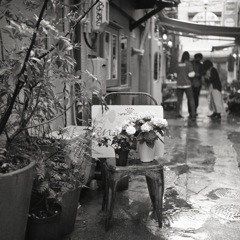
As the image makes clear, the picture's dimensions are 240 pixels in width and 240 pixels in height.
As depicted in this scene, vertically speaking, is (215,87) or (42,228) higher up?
(215,87)

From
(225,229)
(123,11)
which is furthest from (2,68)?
(123,11)

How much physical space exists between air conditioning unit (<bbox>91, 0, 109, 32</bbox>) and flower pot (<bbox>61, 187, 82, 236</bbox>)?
12.8 feet

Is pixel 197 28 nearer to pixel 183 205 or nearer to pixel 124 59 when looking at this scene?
pixel 124 59

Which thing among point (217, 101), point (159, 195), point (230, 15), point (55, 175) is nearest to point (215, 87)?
point (217, 101)

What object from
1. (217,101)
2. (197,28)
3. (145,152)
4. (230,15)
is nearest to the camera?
(145,152)

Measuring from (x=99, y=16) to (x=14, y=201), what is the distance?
475 centimetres

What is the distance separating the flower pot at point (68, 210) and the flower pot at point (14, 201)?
28.3 inches

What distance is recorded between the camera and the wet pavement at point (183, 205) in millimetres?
4332

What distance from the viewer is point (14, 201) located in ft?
10.8

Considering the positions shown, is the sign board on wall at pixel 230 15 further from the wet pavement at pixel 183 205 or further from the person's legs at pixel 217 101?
the wet pavement at pixel 183 205

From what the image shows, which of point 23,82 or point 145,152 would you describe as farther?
point 145,152

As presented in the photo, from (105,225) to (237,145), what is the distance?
589 cm

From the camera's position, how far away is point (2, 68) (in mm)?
3182

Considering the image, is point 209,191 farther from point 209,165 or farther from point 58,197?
point 58,197
